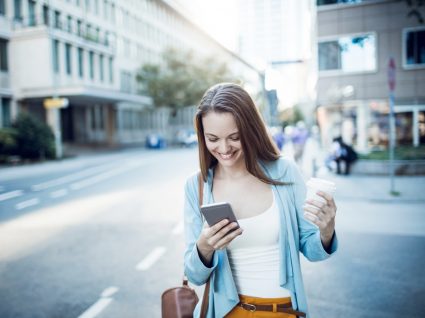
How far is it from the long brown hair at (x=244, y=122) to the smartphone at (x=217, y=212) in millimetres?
400

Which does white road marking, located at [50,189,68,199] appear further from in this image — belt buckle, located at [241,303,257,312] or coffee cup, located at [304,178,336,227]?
coffee cup, located at [304,178,336,227]

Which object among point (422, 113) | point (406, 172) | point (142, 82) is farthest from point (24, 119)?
point (142, 82)

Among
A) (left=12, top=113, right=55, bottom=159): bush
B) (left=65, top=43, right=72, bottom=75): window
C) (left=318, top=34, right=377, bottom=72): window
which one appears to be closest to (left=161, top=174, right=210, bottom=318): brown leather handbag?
(left=65, top=43, right=72, bottom=75): window

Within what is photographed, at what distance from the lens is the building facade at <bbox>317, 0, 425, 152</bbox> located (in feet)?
54.5

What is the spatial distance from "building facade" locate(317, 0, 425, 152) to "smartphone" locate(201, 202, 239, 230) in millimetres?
16389

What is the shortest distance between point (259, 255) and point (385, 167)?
1219cm

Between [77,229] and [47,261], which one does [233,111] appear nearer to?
[47,261]

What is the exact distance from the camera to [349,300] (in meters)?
3.79

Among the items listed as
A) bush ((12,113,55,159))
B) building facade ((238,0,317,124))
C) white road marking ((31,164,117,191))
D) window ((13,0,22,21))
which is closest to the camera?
window ((13,0,22,21))

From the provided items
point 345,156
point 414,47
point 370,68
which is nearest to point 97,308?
point 345,156

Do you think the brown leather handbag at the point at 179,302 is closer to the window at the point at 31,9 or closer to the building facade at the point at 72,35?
the building facade at the point at 72,35

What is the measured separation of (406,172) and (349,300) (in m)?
8.94

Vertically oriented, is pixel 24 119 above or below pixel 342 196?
above

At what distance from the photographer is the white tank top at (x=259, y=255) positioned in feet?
5.64
